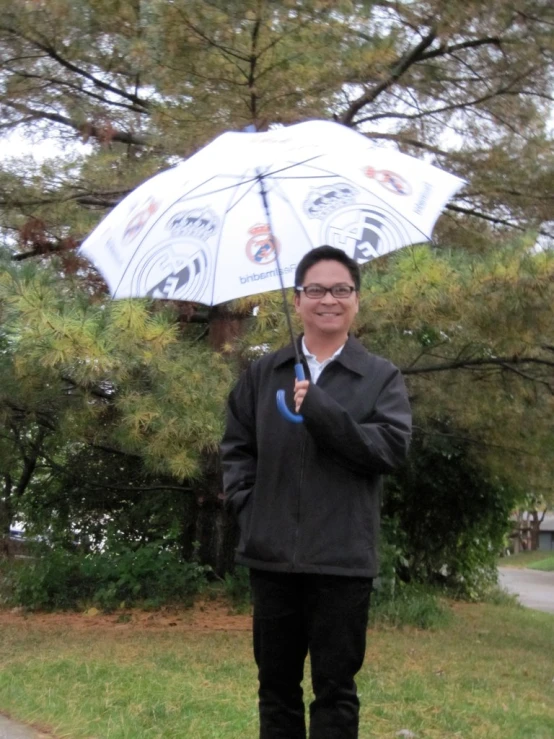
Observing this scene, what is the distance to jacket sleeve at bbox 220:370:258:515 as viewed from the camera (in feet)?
9.57

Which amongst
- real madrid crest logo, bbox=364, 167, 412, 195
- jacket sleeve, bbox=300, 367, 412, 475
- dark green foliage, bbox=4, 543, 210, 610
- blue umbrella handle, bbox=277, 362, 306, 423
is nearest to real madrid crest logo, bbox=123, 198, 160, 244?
real madrid crest logo, bbox=364, 167, 412, 195

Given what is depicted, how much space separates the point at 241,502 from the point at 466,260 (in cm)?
332

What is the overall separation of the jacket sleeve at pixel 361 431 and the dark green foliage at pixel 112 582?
592 centimetres

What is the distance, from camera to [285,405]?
283 cm

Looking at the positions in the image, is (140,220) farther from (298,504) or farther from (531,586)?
(531,586)

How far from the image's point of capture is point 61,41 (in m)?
7.31

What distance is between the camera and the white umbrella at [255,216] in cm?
363

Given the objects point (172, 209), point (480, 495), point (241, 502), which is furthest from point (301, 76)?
point (480, 495)

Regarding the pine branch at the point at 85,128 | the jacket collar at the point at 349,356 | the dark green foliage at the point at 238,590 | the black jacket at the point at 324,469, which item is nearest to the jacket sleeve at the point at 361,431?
the black jacket at the point at 324,469

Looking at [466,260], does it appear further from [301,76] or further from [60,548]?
[60,548]

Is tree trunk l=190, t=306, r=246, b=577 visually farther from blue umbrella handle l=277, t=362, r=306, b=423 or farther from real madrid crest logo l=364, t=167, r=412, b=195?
blue umbrella handle l=277, t=362, r=306, b=423

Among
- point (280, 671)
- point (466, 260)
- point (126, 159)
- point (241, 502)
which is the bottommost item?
point (280, 671)

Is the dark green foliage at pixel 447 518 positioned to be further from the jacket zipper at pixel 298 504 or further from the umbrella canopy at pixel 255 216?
the jacket zipper at pixel 298 504

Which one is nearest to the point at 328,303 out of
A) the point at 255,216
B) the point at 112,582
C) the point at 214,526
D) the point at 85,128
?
the point at 255,216
